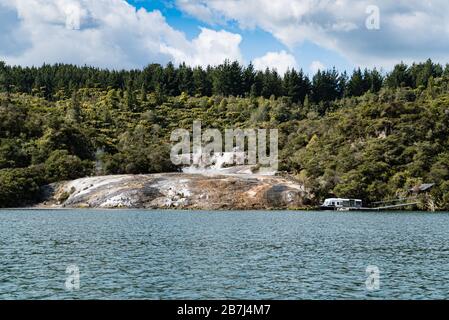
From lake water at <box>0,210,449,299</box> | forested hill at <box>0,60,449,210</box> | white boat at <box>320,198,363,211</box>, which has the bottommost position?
lake water at <box>0,210,449,299</box>

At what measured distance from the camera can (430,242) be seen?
57.6m

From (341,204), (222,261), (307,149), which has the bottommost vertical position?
(222,261)

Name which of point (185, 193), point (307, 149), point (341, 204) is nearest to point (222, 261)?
point (185, 193)

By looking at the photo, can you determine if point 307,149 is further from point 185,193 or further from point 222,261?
point 222,261

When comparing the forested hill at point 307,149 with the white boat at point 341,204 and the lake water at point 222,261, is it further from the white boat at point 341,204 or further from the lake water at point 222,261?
the lake water at point 222,261

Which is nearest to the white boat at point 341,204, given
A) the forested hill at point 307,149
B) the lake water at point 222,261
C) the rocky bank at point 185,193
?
the forested hill at point 307,149

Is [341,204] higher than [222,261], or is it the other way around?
[341,204]

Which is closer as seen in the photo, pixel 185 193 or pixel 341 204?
pixel 341 204

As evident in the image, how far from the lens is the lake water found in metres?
33.6

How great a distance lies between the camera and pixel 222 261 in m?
43.6

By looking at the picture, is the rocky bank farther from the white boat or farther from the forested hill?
the forested hill

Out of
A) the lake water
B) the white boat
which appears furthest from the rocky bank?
the lake water
